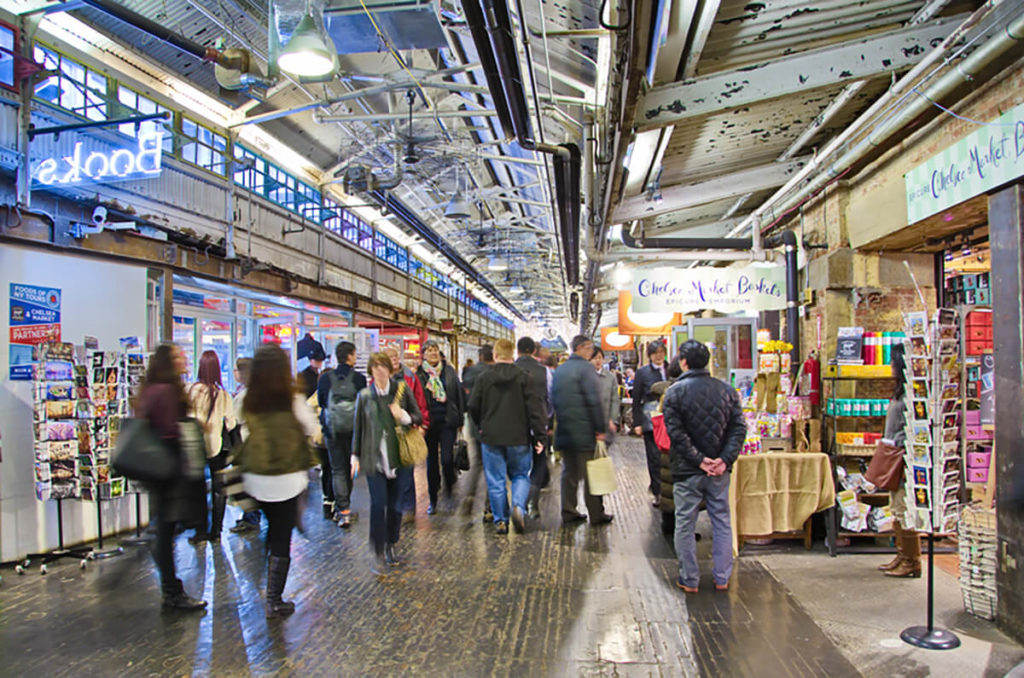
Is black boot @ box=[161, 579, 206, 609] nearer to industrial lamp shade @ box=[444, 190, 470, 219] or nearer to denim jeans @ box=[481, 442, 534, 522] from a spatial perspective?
denim jeans @ box=[481, 442, 534, 522]

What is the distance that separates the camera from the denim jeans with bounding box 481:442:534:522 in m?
5.95

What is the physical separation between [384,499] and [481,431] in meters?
1.29

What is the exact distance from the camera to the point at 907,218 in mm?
4863

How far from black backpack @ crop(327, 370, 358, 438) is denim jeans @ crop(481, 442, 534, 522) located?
4.10ft

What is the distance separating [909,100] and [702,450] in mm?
2826

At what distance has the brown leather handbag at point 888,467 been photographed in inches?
186

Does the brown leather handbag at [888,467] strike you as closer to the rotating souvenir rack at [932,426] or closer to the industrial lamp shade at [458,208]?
the rotating souvenir rack at [932,426]

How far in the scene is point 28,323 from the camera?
17.7 feet

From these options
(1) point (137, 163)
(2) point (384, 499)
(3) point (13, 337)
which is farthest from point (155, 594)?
(1) point (137, 163)

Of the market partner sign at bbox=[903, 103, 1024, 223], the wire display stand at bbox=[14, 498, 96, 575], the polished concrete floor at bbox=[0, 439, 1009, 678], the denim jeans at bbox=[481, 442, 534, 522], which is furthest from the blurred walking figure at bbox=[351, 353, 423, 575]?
the market partner sign at bbox=[903, 103, 1024, 223]

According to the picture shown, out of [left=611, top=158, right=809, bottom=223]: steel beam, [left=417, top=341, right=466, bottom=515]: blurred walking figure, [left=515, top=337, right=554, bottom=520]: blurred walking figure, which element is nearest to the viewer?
[left=515, top=337, right=554, bottom=520]: blurred walking figure

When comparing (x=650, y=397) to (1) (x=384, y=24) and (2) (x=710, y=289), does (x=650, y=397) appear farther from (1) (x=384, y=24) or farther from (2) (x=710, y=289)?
(1) (x=384, y=24)

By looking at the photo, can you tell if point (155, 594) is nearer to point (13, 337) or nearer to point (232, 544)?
point (232, 544)

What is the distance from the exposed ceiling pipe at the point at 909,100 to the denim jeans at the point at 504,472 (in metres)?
3.75
